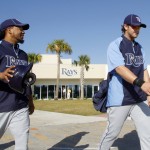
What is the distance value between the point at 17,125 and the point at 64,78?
45107 millimetres

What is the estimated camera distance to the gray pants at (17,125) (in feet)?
14.5

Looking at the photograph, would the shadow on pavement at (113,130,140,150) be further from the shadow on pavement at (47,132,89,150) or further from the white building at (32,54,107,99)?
the white building at (32,54,107,99)

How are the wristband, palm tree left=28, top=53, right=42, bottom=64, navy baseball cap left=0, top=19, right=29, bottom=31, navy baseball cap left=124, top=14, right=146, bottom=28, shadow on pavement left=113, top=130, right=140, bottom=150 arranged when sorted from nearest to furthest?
the wristband
navy baseball cap left=0, top=19, right=29, bottom=31
navy baseball cap left=124, top=14, right=146, bottom=28
shadow on pavement left=113, top=130, right=140, bottom=150
palm tree left=28, top=53, right=42, bottom=64

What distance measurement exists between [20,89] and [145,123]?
5.39ft

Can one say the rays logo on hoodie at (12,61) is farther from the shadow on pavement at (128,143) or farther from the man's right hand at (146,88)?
the shadow on pavement at (128,143)

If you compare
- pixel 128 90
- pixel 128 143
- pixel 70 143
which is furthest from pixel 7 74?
pixel 128 143

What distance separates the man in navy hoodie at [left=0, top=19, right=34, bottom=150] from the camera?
440cm

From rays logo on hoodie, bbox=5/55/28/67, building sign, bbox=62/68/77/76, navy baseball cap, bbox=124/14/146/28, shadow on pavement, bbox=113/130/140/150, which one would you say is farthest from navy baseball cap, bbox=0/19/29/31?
building sign, bbox=62/68/77/76

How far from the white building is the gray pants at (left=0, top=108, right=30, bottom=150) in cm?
4240

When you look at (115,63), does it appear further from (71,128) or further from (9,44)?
(71,128)

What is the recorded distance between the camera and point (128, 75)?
4383 mm

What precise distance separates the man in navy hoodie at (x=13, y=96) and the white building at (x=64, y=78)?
1665 inches

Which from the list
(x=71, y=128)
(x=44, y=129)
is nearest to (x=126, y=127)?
(x=71, y=128)

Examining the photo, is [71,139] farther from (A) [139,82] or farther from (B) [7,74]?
(B) [7,74]
